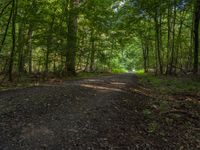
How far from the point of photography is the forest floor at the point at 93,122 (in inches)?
204

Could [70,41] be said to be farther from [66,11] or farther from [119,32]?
[119,32]

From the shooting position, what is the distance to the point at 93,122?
6.41 metres

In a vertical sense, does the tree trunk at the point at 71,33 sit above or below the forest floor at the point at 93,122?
above

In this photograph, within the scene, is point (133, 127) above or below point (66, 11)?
below

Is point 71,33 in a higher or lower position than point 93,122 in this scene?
higher

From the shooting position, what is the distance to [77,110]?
23.9 ft

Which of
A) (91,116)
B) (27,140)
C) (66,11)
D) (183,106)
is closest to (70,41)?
(66,11)

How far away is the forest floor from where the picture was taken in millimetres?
5191

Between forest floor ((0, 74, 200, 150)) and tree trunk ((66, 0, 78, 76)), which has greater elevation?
tree trunk ((66, 0, 78, 76))

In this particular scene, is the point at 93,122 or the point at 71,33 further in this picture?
the point at 71,33

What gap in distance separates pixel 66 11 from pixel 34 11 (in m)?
2.87

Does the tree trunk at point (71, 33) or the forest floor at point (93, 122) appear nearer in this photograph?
the forest floor at point (93, 122)

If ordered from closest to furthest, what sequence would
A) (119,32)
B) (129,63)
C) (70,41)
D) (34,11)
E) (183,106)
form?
(183,106) → (34,11) → (70,41) → (119,32) → (129,63)

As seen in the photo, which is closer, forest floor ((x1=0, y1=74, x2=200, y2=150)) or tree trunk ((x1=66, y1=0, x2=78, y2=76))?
forest floor ((x1=0, y1=74, x2=200, y2=150))
